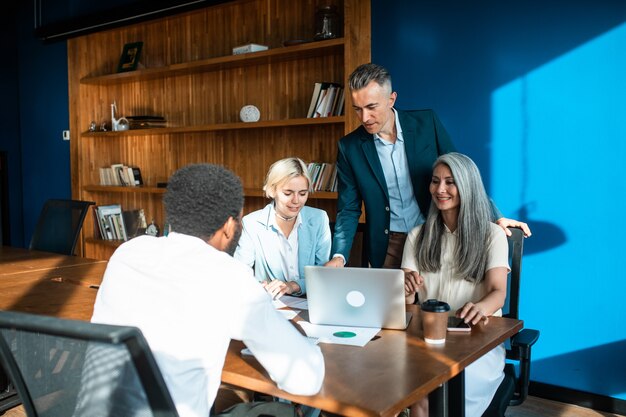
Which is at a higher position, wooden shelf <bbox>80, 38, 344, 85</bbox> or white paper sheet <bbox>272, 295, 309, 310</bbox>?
wooden shelf <bbox>80, 38, 344, 85</bbox>

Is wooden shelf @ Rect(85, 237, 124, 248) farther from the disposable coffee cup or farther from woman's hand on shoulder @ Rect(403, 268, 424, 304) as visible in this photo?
the disposable coffee cup

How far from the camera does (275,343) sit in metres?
1.40

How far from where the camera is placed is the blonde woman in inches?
114

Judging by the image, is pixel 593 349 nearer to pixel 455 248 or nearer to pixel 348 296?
pixel 455 248

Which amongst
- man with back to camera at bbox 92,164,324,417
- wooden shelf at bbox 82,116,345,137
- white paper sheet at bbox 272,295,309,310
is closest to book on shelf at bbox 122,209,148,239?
wooden shelf at bbox 82,116,345,137

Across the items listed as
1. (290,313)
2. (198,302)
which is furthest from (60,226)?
(198,302)

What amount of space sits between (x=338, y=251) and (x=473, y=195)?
2.31 feet

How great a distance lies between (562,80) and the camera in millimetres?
3324

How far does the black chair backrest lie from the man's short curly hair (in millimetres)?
1361

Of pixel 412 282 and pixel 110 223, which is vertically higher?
pixel 412 282

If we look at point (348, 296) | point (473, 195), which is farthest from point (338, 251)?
point (348, 296)

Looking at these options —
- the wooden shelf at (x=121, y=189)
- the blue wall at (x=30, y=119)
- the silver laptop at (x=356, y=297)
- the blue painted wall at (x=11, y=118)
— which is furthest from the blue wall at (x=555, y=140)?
the blue painted wall at (x=11, y=118)

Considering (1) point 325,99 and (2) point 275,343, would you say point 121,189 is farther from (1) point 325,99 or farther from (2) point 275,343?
(2) point 275,343

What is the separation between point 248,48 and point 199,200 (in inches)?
129
